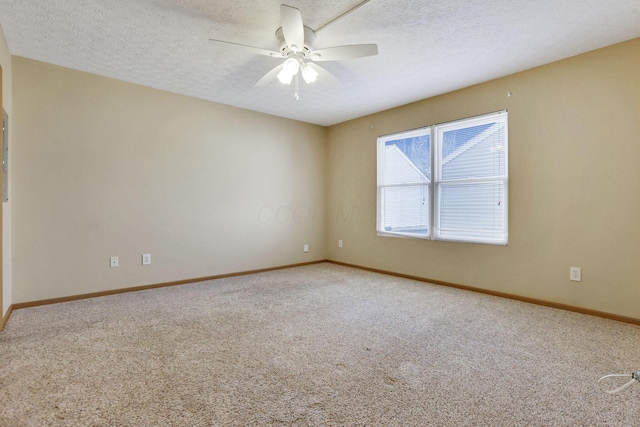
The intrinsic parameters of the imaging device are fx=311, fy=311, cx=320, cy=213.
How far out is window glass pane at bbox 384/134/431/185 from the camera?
4.12 m

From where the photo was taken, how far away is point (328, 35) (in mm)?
→ 2512

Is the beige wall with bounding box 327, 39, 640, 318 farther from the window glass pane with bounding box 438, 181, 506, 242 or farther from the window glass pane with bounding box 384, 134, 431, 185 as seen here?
the window glass pane with bounding box 384, 134, 431, 185

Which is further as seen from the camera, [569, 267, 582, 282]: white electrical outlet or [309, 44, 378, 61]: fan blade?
[569, 267, 582, 282]: white electrical outlet

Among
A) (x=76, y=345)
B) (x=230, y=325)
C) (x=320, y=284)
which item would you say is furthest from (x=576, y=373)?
(x=76, y=345)

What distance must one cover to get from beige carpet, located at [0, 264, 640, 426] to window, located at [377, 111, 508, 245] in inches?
37.9

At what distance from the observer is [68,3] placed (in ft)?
6.98

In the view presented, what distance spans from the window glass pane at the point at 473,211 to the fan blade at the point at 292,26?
253 centimetres

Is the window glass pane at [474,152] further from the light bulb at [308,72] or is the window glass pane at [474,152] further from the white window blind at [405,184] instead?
the light bulb at [308,72]

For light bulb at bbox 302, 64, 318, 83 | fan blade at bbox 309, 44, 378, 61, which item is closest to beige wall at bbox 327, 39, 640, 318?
fan blade at bbox 309, 44, 378, 61

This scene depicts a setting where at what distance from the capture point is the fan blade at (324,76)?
2.69 metres

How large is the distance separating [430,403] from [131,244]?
344cm

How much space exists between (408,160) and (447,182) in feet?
2.24

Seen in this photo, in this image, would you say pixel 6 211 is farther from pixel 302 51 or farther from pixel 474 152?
pixel 474 152

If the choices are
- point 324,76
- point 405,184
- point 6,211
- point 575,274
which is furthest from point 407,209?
point 6,211
